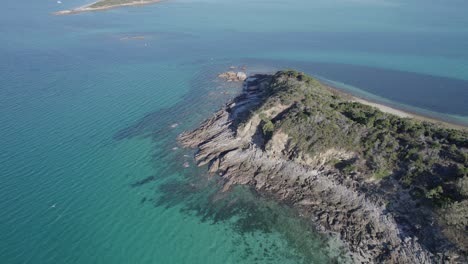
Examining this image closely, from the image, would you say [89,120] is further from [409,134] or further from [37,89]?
[409,134]

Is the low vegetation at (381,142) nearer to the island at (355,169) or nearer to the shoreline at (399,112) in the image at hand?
the island at (355,169)

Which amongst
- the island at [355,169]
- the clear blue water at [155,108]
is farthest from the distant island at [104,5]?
the island at [355,169]

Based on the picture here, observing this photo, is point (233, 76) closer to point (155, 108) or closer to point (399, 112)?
point (155, 108)

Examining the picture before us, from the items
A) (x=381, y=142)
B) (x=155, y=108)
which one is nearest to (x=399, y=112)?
(x=381, y=142)

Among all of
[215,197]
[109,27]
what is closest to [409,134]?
[215,197]

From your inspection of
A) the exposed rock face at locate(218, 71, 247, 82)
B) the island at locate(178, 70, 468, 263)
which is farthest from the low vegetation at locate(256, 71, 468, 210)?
the exposed rock face at locate(218, 71, 247, 82)
